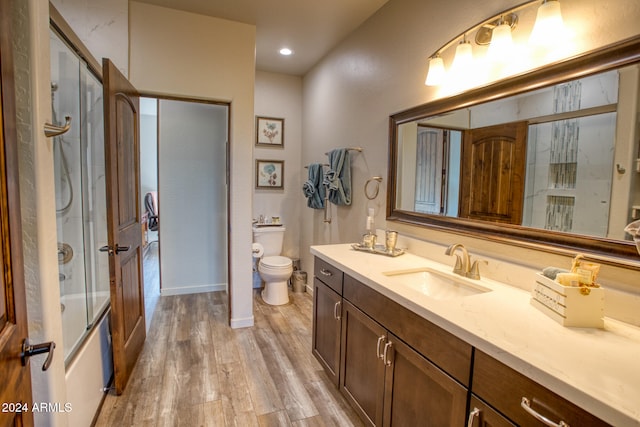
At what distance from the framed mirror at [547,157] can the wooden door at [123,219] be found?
5.99ft

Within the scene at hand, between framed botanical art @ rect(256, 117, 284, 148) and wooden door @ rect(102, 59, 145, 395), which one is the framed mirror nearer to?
wooden door @ rect(102, 59, 145, 395)

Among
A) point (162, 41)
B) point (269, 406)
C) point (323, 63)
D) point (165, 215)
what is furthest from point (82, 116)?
point (323, 63)

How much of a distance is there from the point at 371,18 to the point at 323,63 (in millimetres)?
931

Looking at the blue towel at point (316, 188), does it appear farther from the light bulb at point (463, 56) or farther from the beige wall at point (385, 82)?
the light bulb at point (463, 56)

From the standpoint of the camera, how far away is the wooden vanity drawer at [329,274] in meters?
1.91

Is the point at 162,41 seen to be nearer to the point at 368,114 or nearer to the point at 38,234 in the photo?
the point at 368,114

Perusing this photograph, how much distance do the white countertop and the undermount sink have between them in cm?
13

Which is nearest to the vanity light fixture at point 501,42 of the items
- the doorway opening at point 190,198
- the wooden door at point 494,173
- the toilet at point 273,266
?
the wooden door at point 494,173

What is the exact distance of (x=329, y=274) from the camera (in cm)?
203

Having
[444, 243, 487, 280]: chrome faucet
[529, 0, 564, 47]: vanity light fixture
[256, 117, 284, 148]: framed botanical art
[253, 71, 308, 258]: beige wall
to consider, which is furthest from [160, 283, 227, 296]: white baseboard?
[529, 0, 564, 47]: vanity light fixture

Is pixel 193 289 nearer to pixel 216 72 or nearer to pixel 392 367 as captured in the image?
pixel 216 72

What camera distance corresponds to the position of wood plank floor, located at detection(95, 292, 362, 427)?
1.82m

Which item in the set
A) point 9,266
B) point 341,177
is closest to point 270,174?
point 341,177

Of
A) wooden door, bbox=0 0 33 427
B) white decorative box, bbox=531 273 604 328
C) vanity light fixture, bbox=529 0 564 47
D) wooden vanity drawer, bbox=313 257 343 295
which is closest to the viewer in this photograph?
wooden door, bbox=0 0 33 427
